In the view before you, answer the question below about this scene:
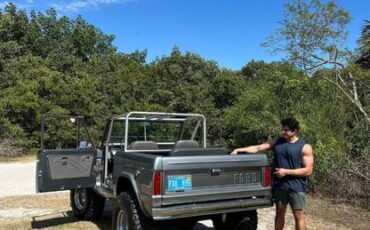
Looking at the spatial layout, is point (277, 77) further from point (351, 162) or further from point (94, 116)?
point (94, 116)

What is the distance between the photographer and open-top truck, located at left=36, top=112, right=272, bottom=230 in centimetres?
577

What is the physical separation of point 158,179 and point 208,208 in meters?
0.76

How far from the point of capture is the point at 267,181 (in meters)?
6.58

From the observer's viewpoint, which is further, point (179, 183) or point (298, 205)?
point (298, 205)

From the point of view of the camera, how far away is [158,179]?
18.6 feet

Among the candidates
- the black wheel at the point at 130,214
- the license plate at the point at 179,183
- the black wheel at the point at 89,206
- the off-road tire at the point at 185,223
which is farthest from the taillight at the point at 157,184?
the black wheel at the point at 89,206

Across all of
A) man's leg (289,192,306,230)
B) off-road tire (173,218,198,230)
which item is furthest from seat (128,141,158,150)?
man's leg (289,192,306,230)

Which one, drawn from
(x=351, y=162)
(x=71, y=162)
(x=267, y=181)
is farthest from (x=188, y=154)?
(x=351, y=162)

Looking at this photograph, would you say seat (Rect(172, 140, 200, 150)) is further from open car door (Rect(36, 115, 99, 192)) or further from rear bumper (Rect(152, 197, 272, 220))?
open car door (Rect(36, 115, 99, 192))

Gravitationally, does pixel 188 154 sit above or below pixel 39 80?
below

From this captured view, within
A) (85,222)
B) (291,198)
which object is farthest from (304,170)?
(85,222)

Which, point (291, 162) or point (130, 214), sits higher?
point (291, 162)

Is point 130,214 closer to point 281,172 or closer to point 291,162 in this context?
point 281,172

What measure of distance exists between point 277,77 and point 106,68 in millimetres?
22056
